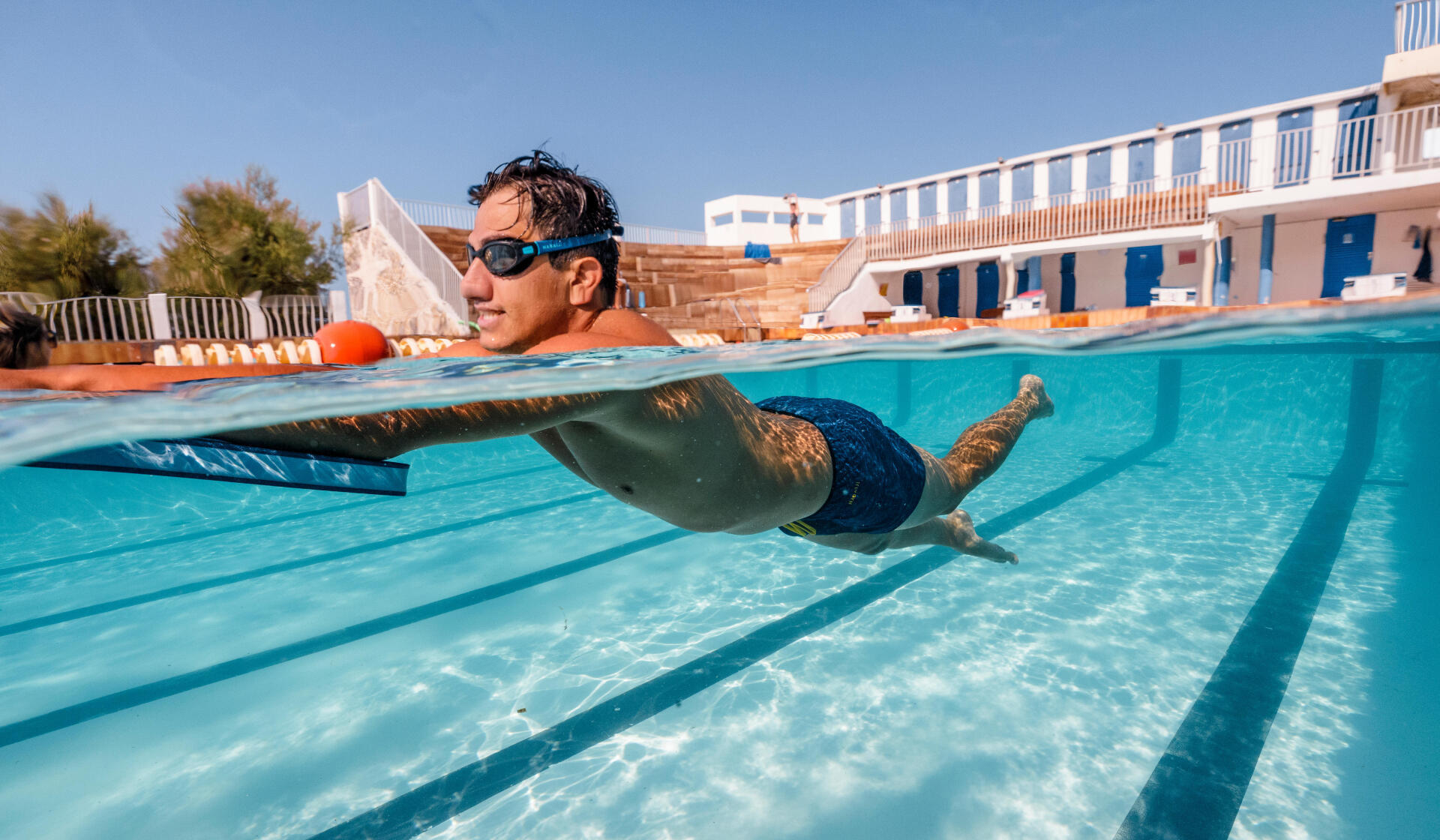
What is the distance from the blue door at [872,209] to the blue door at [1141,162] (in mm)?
11352

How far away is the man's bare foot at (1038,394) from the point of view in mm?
5309

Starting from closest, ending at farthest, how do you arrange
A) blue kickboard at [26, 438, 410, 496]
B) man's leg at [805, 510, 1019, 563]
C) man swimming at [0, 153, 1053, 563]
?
blue kickboard at [26, 438, 410, 496] → man swimming at [0, 153, 1053, 563] → man's leg at [805, 510, 1019, 563]

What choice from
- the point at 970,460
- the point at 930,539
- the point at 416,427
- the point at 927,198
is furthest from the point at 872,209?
the point at 416,427

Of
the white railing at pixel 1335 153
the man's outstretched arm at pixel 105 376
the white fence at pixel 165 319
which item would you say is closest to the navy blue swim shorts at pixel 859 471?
the man's outstretched arm at pixel 105 376

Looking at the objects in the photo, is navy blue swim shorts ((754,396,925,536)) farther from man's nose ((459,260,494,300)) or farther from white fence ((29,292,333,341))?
white fence ((29,292,333,341))

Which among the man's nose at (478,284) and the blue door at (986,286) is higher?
the blue door at (986,286)

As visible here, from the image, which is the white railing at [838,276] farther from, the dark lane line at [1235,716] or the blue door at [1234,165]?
the dark lane line at [1235,716]

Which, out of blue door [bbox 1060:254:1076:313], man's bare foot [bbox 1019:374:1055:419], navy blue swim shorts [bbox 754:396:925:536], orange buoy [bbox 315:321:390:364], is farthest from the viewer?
blue door [bbox 1060:254:1076:313]

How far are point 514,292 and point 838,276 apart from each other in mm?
24973

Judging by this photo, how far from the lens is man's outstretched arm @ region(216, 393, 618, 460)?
163 cm

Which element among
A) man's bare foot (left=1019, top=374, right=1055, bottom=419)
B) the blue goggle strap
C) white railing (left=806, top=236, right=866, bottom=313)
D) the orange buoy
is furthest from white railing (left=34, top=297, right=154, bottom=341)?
white railing (left=806, top=236, right=866, bottom=313)

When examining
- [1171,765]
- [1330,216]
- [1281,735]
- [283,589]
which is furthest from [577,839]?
[1330,216]

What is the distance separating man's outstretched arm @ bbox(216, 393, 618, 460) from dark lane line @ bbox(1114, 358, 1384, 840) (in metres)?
3.43

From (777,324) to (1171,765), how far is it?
20.5m
